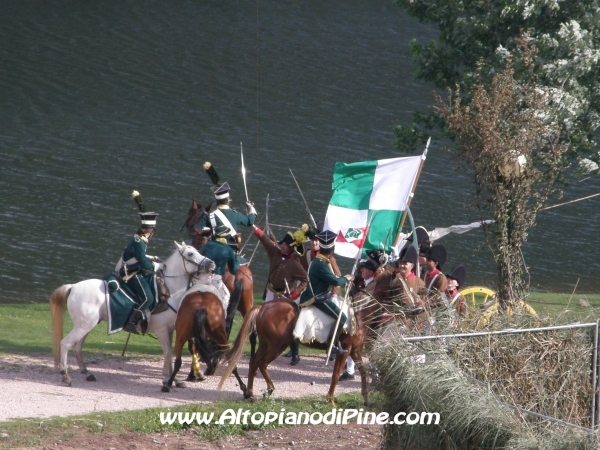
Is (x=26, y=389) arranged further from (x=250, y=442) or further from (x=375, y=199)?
(x=375, y=199)

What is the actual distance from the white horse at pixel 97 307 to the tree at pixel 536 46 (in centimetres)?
591

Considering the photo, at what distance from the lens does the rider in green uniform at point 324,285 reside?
12.7 metres

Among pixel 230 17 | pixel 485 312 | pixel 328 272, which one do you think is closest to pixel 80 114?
pixel 230 17

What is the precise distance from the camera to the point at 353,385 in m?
14.3

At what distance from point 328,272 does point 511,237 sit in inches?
94.5

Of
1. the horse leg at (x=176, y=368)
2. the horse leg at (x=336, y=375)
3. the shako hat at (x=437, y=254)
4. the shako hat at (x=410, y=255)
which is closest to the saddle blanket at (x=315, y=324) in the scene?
the horse leg at (x=336, y=375)

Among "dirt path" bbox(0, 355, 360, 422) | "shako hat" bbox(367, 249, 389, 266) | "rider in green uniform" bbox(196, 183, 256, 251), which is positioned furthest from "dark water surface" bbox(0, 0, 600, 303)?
"dirt path" bbox(0, 355, 360, 422)

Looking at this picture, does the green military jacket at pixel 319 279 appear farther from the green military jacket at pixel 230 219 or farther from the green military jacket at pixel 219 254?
the green military jacket at pixel 230 219

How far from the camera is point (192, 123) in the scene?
34.9m

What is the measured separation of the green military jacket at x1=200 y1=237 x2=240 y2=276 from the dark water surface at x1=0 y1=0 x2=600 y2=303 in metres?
7.60

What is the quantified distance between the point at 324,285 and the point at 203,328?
1771 millimetres

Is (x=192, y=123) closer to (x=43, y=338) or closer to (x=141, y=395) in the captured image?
(x=43, y=338)

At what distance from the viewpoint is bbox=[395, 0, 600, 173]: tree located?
1627 centimetres

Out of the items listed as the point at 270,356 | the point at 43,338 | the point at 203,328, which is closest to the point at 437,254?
the point at 270,356
